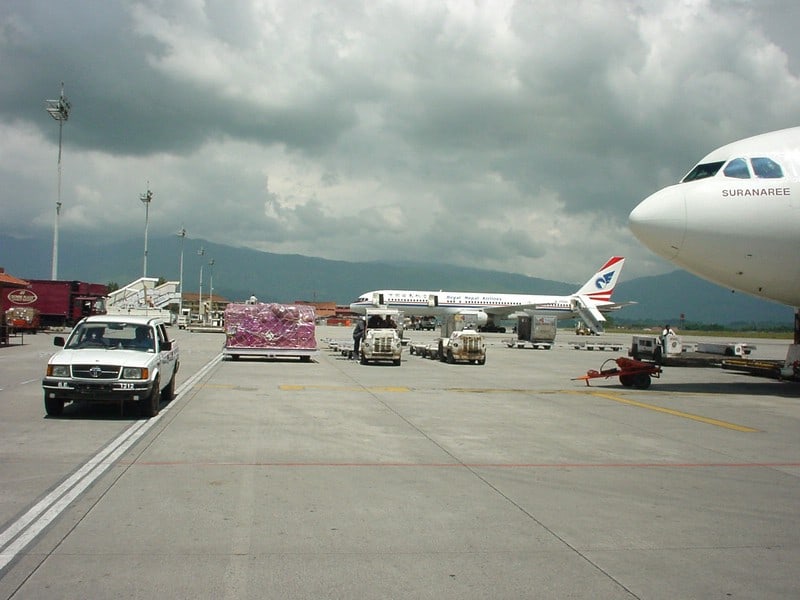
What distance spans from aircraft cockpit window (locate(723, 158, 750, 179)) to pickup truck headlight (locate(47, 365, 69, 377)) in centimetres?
1484

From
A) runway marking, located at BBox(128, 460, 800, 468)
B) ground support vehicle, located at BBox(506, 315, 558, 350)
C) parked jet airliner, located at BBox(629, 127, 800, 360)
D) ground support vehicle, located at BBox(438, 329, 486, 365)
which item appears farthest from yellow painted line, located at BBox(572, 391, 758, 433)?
ground support vehicle, located at BBox(506, 315, 558, 350)

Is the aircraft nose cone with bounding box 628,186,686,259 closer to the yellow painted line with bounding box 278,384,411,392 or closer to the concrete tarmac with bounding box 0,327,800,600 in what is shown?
the concrete tarmac with bounding box 0,327,800,600

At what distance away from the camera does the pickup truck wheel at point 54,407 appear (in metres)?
12.6

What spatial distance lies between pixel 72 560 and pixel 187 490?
230cm

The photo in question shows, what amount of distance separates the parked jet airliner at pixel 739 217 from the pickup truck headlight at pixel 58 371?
1290cm

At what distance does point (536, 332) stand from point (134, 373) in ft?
120

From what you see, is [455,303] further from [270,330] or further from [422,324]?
[270,330]

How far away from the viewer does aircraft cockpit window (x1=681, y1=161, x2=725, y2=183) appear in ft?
58.1

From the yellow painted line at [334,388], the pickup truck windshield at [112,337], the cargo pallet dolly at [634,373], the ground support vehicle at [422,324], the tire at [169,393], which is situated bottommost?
the yellow painted line at [334,388]

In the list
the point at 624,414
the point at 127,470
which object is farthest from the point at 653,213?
the point at 127,470

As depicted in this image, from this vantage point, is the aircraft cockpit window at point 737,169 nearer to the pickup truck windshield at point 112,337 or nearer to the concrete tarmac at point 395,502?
the concrete tarmac at point 395,502

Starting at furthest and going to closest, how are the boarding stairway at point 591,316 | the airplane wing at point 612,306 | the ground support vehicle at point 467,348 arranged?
1. the airplane wing at point 612,306
2. the boarding stairway at point 591,316
3. the ground support vehicle at point 467,348

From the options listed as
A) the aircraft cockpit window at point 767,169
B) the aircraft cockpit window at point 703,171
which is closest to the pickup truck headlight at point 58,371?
the aircraft cockpit window at point 703,171

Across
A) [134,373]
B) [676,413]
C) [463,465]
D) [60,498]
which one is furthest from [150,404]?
[676,413]
